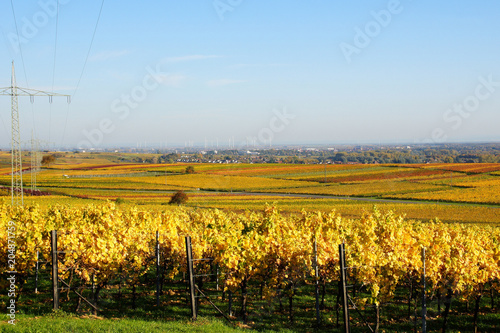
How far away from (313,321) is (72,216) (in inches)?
500

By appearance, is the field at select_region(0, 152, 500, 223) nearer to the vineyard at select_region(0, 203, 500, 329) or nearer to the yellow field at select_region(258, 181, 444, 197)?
the yellow field at select_region(258, 181, 444, 197)

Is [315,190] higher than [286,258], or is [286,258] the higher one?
[286,258]

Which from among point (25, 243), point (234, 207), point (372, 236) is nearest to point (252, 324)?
point (372, 236)

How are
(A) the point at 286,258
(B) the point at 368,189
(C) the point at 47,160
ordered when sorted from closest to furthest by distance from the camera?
1. (A) the point at 286,258
2. (B) the point at 368,189
3. (C) the point at 47,160

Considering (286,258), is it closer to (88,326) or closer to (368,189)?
(88,326)

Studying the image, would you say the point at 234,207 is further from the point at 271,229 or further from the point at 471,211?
the point at 271,229

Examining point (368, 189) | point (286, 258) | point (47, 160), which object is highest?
point (47, 160)

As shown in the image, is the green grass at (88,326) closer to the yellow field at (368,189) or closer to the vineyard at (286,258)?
the vineyard at (286,258)

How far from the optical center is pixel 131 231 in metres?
15.8

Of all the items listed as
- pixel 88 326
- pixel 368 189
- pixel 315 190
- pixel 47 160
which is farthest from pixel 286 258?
pixel 47 160

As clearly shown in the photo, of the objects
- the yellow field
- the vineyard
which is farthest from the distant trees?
the vineyard

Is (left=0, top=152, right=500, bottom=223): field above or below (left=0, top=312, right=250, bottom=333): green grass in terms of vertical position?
below

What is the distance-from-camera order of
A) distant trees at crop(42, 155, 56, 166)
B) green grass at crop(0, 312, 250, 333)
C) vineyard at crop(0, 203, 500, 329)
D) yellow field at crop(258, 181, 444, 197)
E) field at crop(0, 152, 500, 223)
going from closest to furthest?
green grass at crop(0, 312, 250, 333)
vineyard at crop(0, 203, 500, 329)
field at crop(0, 152, 500, 223)
yellow field at crop(258, 181, 444, 197)
distant trees at crop(42, 155, 56, 166)

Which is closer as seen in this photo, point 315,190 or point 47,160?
point 315,190
